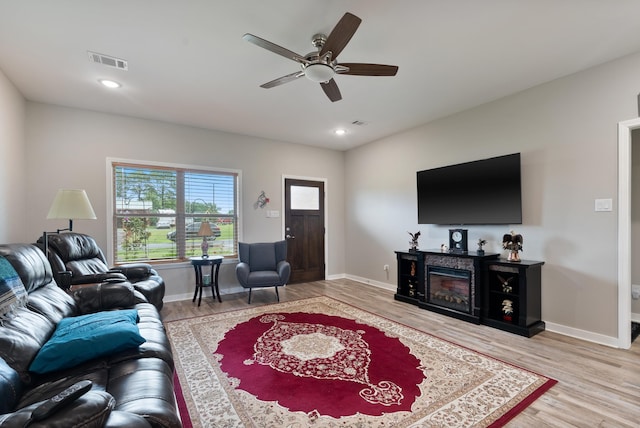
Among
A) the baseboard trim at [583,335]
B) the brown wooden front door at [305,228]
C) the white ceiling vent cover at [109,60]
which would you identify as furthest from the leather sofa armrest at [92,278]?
the baseboard trim at [583,335]

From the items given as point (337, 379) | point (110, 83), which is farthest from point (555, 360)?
point (110, 83)

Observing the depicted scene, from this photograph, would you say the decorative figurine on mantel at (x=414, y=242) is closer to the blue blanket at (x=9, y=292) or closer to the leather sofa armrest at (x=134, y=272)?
the leather sofa armrest at (x=134, y=272)

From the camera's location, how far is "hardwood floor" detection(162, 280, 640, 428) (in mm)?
1883

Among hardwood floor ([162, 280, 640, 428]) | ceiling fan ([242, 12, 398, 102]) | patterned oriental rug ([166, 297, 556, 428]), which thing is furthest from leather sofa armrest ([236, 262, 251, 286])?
ceiling fan ([242, 12, 398, 102])

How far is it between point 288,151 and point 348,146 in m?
1.26

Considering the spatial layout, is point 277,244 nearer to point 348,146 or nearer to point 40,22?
point 348,146

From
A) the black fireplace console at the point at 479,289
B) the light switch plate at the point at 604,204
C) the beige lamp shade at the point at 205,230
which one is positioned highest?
the light switch plate at the point at 604,204

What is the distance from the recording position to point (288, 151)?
5801mm

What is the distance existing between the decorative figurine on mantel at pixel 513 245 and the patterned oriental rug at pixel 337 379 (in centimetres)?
128

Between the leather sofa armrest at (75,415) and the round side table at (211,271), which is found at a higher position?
the leather sofa armrest at (75,415)

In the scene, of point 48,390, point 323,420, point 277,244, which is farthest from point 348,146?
point 48,390

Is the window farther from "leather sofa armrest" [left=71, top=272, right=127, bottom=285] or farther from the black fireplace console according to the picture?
the black fireplace console

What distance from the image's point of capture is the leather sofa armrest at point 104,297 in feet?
7.77

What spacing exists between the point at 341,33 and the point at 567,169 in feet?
9.43
